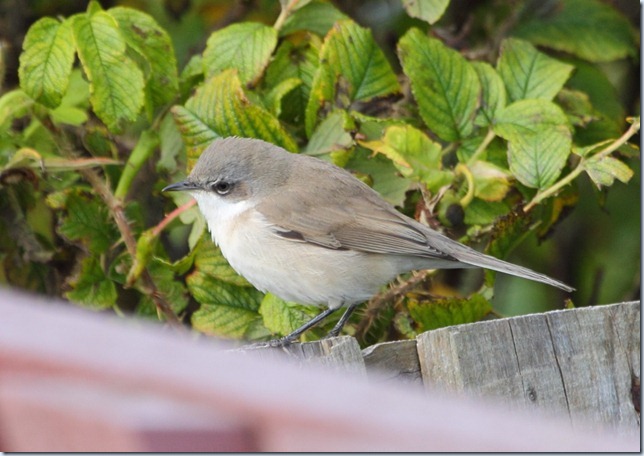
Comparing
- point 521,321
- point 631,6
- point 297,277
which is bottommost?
point 297,277

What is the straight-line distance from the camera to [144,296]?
373 cm

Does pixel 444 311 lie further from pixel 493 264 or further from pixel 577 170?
pixel 577 170

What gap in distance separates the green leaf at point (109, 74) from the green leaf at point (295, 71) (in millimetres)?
598

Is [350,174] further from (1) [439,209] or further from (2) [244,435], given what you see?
(2) [244,435]

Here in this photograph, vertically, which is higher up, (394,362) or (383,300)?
(394,362)

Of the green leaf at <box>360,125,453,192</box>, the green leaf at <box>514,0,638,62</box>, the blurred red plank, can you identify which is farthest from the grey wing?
the blurred red plank

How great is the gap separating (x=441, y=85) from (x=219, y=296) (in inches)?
45.9

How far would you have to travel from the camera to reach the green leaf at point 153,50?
3.62 metres

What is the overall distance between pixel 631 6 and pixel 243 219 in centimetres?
237

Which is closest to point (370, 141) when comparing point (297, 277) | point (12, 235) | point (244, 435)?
point (297, 277)

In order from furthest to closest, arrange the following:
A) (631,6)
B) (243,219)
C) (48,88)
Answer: (631,6) → (243,219) → (48,88)

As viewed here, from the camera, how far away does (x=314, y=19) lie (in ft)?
12.6

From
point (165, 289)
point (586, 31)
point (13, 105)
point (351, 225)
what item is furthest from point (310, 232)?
point (586, 31)

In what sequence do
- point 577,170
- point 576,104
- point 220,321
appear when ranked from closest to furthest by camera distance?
point 577,170 → point 220,321 → point 576,104
